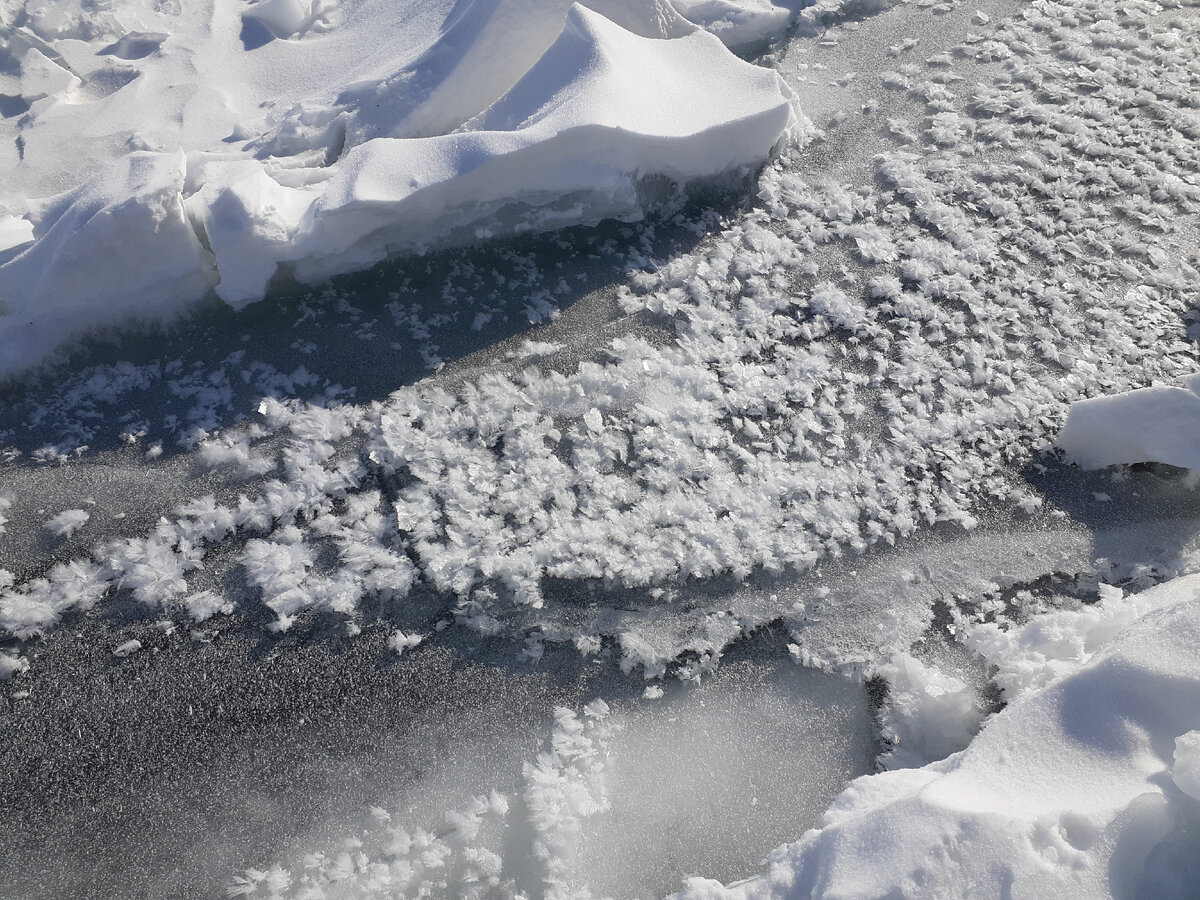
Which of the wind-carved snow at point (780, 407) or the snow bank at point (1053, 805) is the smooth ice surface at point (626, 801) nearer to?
the snow bank at point (1053, 805)

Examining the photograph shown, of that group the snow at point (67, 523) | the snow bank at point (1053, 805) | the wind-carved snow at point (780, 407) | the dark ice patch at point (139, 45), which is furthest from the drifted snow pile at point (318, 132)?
the snow bank at point (1053, 805)

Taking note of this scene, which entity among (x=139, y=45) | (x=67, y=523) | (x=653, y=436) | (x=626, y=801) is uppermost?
(x=139, y=45)

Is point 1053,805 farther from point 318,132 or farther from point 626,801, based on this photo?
point 318,132

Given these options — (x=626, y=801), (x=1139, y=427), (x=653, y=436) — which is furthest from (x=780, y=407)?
(x=626, y=801)

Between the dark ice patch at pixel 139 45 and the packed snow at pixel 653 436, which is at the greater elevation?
the dark ice patch at pixel 139 45

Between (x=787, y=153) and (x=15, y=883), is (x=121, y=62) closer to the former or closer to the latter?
(x=787, y=153)

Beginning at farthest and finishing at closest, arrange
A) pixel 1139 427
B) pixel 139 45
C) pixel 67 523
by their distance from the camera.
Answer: pixel 139 45, pixel 1139 427, pixel 67 523

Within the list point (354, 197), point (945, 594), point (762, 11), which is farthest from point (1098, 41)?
point (354, 197)
